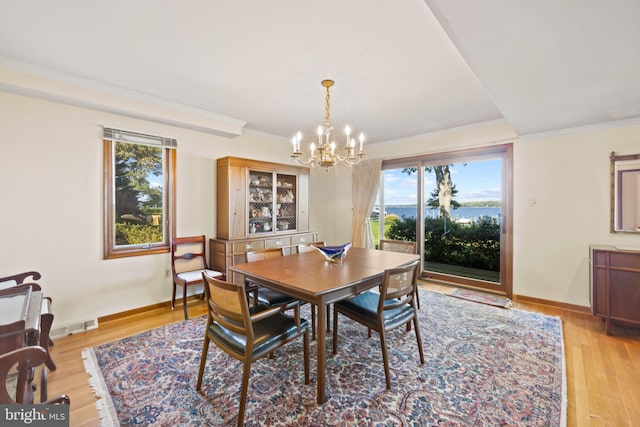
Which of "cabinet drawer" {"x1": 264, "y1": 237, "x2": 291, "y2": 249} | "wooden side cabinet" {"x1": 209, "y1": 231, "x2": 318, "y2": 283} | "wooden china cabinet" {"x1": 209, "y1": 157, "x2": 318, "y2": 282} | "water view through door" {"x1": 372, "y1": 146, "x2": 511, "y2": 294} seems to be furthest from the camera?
"cabinet drawer" {"x1": 264, "y1": 237, "x2": 291, "y2": 249}

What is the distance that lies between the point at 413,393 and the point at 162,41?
3048 millimetres

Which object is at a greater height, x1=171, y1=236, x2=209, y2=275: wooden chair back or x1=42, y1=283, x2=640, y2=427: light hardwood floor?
x1=171, y1=236, x2=209, y2=275: wooden chair back

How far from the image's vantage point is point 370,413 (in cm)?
165

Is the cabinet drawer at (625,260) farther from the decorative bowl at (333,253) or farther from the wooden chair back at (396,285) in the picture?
the decorative bowl at (333,253)

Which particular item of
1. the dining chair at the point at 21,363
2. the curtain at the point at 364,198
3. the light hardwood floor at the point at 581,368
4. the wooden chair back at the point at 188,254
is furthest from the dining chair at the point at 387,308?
the curtain at the point at 364,198

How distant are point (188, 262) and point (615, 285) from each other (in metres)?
4.76

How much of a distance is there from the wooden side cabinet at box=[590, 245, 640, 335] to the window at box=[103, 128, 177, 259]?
190 inches

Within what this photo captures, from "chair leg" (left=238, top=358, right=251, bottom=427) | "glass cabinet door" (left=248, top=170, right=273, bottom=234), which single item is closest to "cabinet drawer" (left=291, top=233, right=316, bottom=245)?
"glass cabinet door" (left=248, top=170, right=273, bottom=234)

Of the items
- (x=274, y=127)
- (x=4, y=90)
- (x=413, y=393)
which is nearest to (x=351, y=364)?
(x=413, y=393)

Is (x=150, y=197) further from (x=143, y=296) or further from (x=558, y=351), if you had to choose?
(x=558, y=351)

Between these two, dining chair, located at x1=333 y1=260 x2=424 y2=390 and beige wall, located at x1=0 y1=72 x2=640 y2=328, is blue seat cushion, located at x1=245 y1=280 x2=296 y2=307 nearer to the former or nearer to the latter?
dining chair, located at x1=333 y1=260 x2=424 y2=390

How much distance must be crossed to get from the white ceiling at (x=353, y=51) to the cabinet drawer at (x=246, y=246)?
1777 mm

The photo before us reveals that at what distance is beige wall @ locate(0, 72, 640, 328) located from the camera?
8.25ft

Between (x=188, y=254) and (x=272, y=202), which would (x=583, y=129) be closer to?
(x=272, y=202)
